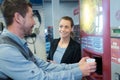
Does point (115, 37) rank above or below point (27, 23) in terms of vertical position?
below

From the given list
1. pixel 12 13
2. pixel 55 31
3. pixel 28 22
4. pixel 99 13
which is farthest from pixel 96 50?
pixel 55 31

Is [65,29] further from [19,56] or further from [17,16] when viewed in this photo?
[19,56]

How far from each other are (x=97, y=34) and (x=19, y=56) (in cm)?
67

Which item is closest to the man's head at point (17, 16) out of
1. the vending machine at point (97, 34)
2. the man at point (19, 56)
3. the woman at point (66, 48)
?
the man at point (19, 56)

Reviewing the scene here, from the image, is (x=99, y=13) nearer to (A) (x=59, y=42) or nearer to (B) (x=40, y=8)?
(A) (x=59, y=42)

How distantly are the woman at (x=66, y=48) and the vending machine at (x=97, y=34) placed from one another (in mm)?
420

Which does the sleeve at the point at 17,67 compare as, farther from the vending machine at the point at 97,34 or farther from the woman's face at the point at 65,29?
the woman's face at the point at 65,29

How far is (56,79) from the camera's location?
1611 millimetres

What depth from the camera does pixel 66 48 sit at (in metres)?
2.81

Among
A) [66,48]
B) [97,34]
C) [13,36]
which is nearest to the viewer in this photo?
[13,36]

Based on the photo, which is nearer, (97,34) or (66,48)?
(97,34)

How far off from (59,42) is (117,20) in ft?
5.09

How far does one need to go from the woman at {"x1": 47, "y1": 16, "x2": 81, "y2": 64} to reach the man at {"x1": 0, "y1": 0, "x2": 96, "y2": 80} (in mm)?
1031

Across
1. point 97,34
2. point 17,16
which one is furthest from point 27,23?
point 97,34
